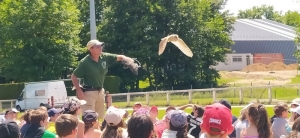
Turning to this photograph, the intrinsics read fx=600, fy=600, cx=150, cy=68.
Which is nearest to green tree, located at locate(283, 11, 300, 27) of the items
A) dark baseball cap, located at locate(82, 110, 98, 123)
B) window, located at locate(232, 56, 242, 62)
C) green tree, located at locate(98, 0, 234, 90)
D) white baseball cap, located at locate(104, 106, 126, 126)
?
window, located at locate(232, 56, 242, 62)

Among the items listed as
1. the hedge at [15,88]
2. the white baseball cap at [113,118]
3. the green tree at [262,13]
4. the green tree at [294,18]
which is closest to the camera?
the white baseball cap at [113,118]

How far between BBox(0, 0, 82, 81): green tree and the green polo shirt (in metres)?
32.3

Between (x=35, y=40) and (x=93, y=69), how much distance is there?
32729 mm

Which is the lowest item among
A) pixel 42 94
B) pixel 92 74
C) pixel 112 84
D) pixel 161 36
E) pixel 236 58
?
pixel 42 94

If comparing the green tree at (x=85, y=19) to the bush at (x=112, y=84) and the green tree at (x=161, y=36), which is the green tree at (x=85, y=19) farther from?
the bush at (x=112, y=84)

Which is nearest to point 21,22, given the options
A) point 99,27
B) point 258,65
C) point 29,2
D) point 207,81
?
point 29,2

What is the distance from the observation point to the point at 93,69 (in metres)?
9.98

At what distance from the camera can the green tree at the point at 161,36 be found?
156 ft

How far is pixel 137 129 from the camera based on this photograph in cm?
579

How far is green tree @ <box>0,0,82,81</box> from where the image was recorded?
42.1 meters

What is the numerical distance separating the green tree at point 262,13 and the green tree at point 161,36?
93.3 m

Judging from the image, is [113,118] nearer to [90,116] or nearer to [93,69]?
[90,116]

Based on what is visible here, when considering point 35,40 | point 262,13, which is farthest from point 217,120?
point 262,13

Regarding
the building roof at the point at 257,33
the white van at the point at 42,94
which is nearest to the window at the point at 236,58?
the building roof at the point at 257,33
